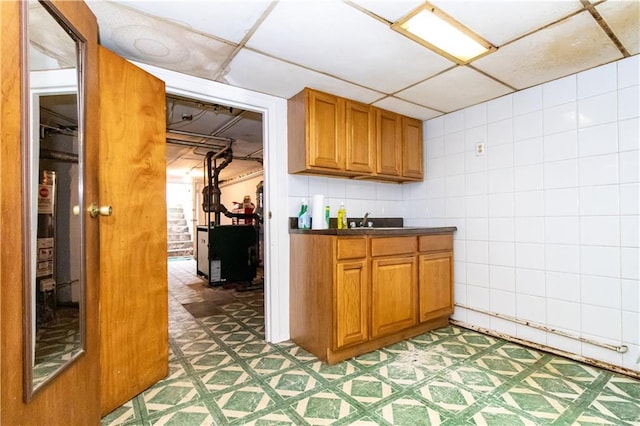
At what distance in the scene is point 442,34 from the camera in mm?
1762

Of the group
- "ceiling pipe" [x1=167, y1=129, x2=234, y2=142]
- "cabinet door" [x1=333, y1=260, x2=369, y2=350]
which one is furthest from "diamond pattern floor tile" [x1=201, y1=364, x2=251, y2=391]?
"ceiling pipe" [x1=167, y1=129, x2=234, y2=142]

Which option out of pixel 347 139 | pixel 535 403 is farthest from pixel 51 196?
pixel 535 403

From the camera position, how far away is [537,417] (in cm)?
155

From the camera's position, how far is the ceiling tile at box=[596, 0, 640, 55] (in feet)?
4.98

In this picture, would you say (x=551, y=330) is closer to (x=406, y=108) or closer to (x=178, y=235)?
(x=406, y=108)

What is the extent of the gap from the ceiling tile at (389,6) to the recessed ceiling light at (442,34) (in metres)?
0.04

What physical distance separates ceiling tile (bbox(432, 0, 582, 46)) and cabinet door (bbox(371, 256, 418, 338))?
1.59 m

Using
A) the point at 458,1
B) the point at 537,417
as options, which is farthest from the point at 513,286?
the point at 458,1

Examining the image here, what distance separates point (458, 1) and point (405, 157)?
1.68 m

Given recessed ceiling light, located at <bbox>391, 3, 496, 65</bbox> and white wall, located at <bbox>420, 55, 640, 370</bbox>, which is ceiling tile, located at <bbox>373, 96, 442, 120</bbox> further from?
recessed ceiling light, located at <bbox>391, 3, 496, 65</bbox>

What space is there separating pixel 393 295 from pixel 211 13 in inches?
85.7

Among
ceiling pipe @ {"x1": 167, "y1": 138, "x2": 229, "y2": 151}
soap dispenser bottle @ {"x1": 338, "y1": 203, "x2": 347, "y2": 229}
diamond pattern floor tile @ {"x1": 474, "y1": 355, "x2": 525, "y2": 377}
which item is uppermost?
ceiling pipe @ {"x1": 167, "y1": 138, "x2": 229, "y2": 151}

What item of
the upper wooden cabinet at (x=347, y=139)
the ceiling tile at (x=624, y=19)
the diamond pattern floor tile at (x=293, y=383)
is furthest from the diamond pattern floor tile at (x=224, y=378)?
the ceiling tile at (x=624, y=19)

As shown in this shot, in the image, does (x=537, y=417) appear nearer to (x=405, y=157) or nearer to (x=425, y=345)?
(x=425, y=345)
